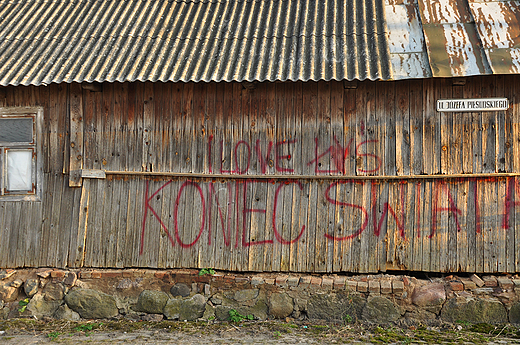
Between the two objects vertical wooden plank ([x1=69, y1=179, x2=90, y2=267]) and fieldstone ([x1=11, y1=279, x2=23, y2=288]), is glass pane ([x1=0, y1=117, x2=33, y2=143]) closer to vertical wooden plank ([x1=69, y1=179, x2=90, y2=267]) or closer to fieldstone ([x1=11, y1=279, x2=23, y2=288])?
vertical wooden plank ([x1=69, y1=179, x2=90, y2=267])

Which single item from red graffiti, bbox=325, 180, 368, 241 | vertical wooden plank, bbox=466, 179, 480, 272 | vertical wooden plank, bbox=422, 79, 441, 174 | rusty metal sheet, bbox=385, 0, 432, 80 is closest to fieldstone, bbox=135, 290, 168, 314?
red graffiti, bbox=325, 180, 368, 241

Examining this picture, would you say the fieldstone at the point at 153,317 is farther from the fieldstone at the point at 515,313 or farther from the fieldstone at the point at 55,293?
the fieldstone at the point at 515,313

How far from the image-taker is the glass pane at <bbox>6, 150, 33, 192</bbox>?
6.54 m

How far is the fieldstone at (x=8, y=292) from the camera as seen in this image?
617 centimetres

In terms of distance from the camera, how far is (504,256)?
5703 millimetres

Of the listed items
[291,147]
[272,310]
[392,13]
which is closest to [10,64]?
[291,147]

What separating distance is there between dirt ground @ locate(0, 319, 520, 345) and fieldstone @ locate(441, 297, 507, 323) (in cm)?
10

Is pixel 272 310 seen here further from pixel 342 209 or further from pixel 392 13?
pixel 392 13

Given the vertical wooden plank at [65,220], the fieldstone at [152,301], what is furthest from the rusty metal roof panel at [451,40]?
the vertical wooden plank at [65,220]

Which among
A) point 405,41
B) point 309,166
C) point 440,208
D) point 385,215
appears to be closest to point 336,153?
point 309,166

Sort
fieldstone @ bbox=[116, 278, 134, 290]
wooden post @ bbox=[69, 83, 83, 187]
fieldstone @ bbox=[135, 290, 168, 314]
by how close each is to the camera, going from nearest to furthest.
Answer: fieldstone @ bbox=[135, 290, 168, 314], fieldstone @ bbox=[116, 278, 134, 290], wooden post @ bbox=[69, 83, 83, 187]

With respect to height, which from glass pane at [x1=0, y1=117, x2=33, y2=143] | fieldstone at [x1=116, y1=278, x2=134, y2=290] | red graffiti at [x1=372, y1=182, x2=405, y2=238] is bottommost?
fieldstone at [x1=116, y1=278, x2=134, y2=290]

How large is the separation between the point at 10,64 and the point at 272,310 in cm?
547

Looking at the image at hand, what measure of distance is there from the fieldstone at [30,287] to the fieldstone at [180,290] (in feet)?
6.86
